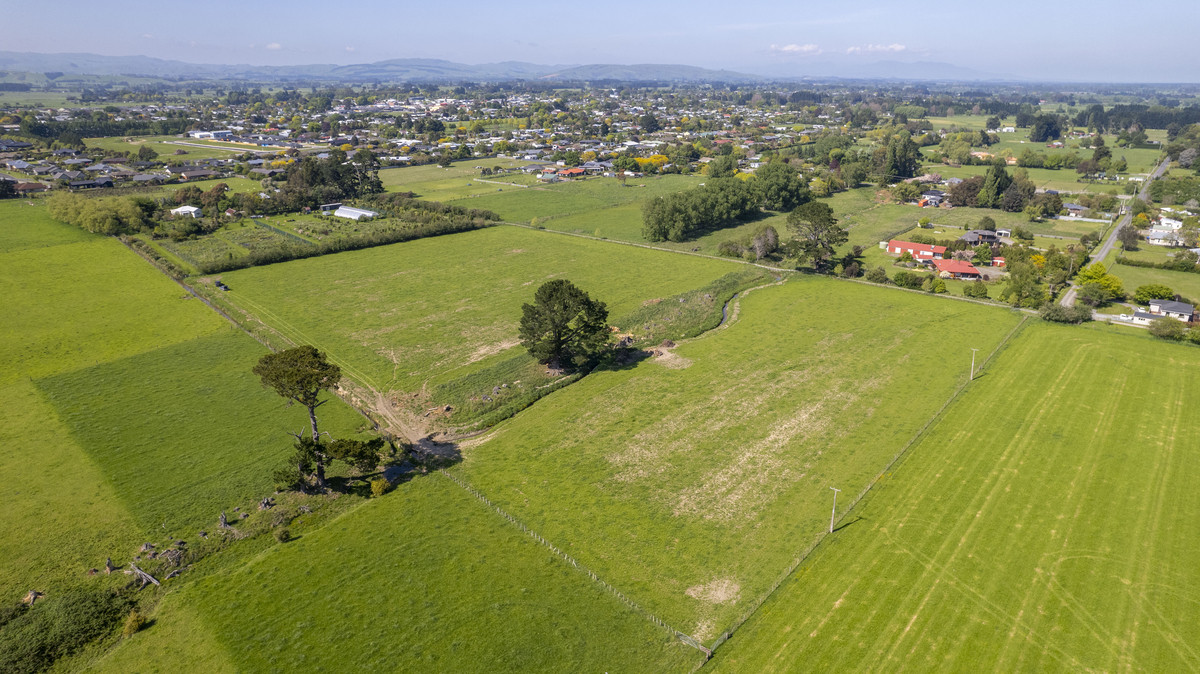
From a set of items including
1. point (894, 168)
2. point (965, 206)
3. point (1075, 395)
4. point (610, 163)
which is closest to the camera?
point (1075, 395)

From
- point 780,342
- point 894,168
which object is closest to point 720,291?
point 780,342

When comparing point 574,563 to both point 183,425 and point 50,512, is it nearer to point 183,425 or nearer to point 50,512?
point 50,512

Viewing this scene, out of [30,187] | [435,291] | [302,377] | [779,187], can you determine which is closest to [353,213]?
[435,291]

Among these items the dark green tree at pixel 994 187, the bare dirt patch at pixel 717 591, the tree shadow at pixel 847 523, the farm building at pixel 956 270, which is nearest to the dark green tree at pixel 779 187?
the dark green tree at pixel 994 187

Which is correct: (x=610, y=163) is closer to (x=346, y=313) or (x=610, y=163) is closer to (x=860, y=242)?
(x=860, y=242)

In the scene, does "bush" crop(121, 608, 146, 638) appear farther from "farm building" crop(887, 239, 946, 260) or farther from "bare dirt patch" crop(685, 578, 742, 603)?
"farm building" crop(887, 239, 946, 260)

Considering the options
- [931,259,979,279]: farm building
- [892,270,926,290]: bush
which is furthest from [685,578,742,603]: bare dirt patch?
[931,259,979,279]: farm building

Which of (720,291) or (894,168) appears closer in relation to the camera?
(720,291)
